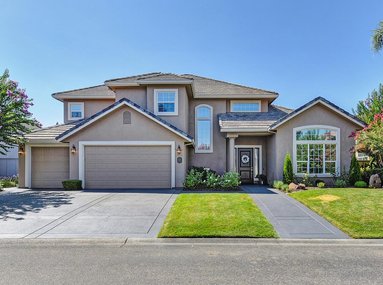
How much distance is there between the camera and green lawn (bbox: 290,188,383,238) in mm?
7188

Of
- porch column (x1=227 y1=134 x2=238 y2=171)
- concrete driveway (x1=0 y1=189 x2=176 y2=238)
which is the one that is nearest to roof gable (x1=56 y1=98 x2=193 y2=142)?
porch column (x1=227 y1=134 x2=238 y2=171)

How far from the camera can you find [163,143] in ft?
47.6

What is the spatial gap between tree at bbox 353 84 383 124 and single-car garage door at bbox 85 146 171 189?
58.2ft

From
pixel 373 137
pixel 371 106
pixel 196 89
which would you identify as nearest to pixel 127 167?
pixel 196 89

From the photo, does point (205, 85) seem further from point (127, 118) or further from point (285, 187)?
point (285, 187)

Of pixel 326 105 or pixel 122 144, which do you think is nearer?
pixel 122 144

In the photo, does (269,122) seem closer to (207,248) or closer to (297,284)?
(207,248)

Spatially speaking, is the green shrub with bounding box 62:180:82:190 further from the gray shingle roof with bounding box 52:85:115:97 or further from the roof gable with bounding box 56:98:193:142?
the gray shingle roof with bounding box 52:85:115:97

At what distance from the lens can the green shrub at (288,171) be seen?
14.2 m

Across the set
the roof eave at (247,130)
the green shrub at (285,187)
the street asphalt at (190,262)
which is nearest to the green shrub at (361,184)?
the green shrub at (285,187)

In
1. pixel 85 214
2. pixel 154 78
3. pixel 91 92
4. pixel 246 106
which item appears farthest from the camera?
pixel 91 92

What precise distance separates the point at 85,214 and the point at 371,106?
2695 cm

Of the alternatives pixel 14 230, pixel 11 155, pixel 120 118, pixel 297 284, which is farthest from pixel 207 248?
pixel 11 155

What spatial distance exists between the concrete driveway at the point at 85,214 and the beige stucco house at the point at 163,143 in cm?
205
